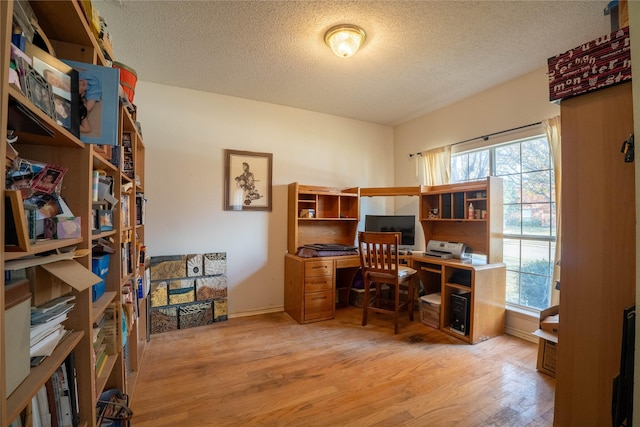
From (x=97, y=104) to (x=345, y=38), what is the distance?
5.72 ft

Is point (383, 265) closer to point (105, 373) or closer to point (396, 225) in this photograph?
point (396, 225)

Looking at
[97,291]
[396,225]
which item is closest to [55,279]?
[97,291]

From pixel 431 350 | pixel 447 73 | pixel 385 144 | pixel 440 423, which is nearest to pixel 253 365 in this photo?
pixel 440 423

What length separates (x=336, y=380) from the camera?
1973mm

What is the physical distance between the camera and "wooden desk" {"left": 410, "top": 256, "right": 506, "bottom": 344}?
8.40ft

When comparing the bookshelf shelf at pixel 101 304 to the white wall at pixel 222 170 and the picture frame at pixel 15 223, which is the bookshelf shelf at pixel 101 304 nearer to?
the picture frame at pixel 15 223

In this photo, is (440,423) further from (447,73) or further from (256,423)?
(447,73)

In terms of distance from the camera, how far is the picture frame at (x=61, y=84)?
0.77m

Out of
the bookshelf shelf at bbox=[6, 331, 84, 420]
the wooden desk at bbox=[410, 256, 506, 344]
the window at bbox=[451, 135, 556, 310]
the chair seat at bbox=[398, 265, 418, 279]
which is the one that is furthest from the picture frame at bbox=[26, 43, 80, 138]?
the window at bbox=[451, 135, 556, 310]

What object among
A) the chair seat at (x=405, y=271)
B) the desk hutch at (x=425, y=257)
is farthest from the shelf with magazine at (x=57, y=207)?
the chair seat at (x=405, y=271)

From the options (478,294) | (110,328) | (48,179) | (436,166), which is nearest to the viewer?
(48,179)

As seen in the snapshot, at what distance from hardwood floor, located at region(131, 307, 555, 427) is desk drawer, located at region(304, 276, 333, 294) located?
1.42ft

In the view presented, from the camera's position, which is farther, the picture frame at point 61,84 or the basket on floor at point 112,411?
the basket on floor at point 112,411

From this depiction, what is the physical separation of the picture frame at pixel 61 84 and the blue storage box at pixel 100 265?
2.10ft
